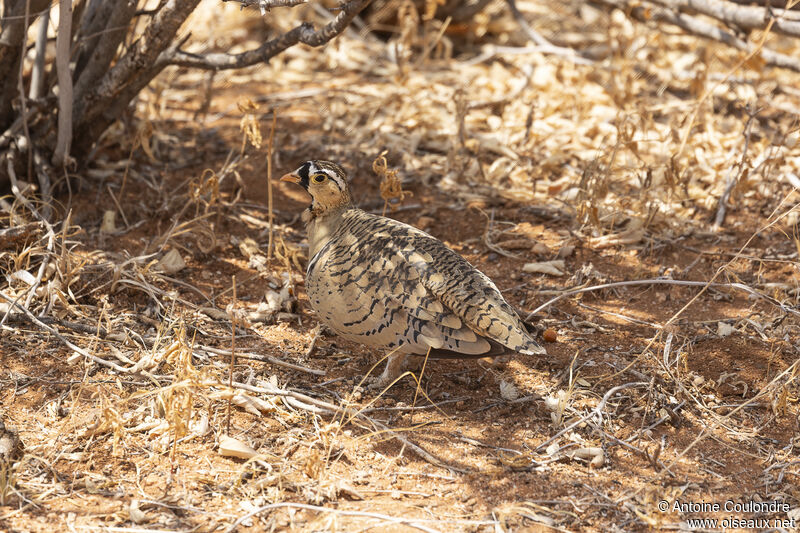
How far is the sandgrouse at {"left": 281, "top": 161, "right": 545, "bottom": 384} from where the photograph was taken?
3625 mm

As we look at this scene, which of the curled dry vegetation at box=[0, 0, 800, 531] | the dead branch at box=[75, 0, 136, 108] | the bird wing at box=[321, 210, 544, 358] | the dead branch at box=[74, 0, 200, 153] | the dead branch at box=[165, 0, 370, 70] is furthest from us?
the dead branch at box=[75, 0, 136, 108]

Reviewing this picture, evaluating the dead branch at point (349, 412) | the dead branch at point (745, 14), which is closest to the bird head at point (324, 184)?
the dead branch at point (349, 412)

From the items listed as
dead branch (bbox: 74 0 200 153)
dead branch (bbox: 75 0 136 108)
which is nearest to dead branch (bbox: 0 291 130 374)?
dead branch (bbox: 74 0 200 153)

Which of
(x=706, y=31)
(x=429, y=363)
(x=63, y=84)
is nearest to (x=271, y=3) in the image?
(x=63, y=84)

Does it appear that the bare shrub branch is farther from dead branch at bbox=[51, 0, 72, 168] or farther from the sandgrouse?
the sandgrouse

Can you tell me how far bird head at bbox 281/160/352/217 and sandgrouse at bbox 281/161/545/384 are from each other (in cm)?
33

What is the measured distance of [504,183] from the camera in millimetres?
6074

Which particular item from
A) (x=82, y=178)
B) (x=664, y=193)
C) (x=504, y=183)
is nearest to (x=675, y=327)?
(x=664, y=193)

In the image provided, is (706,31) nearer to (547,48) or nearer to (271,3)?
(547,48)

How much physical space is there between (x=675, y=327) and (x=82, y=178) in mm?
3974

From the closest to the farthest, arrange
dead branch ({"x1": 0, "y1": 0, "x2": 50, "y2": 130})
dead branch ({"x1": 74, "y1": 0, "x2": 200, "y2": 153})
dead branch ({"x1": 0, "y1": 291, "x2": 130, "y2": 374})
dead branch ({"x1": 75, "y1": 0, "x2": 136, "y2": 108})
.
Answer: dead branch ({"x1": 0, "y1": 291, "x2": 130, "y2": 374}) → dead branch ({"x1": 74, "y1": 0, "x2": 200, "y2": 153}) → dead branch ({"x1": 0, "y1": 0, "x2": 50, "y2": 130}) → dead branch ({"x1": 75, "y1": 0, "x2": 136, "y2": 108})

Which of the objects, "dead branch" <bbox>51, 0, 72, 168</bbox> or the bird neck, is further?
"dead branch" <bbox>51, 0, 72, 168</bbox>

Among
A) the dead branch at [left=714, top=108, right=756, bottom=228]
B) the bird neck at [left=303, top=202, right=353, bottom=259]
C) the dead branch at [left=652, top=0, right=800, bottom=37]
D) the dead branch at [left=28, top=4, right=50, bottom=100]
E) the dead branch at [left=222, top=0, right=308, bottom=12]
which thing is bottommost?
the dead branch at [left=714, top=108, right=756, bottom=228]

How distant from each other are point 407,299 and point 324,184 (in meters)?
1.01
